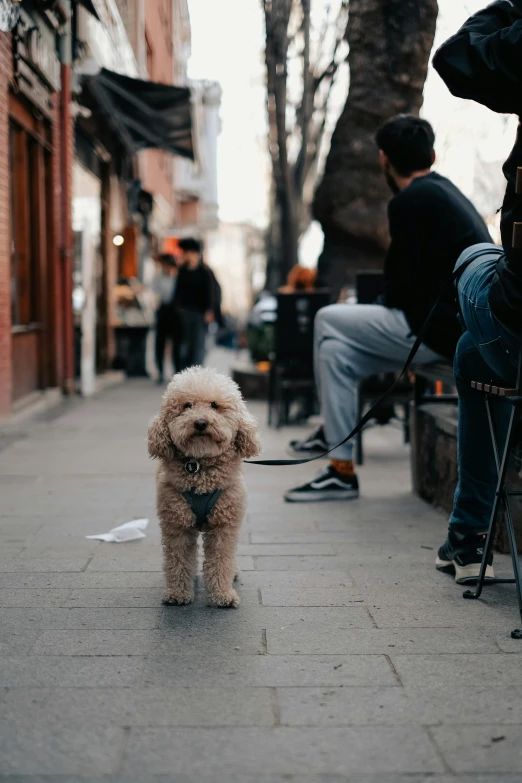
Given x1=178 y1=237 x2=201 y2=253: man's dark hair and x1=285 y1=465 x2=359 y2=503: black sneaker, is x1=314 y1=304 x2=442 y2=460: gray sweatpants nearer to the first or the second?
x1=285 y1=465 x2=359 y2=503: black sneaker

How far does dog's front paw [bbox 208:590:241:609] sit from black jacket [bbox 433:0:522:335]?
4.84ft

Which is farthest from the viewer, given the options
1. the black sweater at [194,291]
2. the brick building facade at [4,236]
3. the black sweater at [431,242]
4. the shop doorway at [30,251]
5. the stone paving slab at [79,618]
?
the black sweater at [194,291]

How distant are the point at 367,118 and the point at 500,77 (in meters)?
7.52

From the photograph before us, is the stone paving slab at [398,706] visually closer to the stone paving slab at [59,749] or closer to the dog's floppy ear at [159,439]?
the stone paving slab at [59,749]

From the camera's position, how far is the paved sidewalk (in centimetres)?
245

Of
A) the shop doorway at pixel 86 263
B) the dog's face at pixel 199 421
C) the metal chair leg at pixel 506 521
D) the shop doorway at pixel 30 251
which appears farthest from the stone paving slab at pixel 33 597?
the shop doorway at pixel 86 263

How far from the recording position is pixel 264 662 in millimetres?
3178

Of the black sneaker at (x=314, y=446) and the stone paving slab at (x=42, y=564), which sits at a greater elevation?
the black sneaker at (x=314, y=446)

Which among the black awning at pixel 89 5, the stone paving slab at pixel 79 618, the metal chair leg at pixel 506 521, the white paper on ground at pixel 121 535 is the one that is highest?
the black awning at pixel 89 5

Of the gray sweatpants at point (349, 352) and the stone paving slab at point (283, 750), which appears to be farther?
the gray sweatpants at point (349, 352)

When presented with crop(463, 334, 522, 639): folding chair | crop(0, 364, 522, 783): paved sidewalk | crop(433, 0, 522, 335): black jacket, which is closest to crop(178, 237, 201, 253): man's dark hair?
crop(0, 364, 522, 783): paved sidewalk

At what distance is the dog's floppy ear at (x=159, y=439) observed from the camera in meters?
3.62

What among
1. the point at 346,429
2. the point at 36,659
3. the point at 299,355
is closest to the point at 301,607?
the point at 36,659

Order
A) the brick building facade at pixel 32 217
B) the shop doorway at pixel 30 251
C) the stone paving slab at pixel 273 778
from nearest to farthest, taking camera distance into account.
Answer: the stone paving slab at pixel 273 778 < the brick building facade at pixel 32 217 < the shop doorway at pixel 30 251
